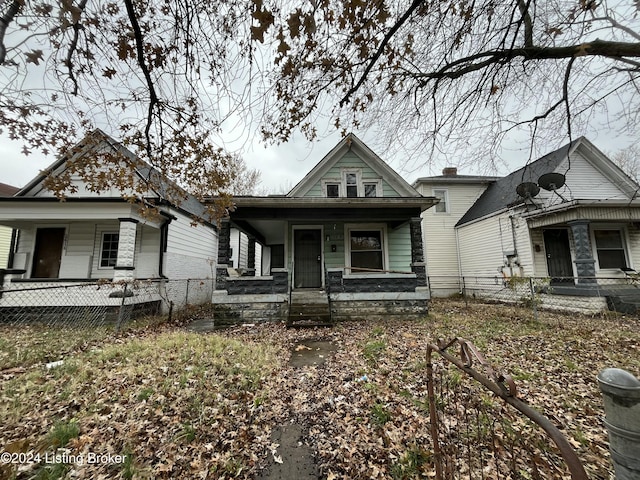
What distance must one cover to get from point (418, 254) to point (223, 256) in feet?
20.2

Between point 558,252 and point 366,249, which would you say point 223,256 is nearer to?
point 366,249

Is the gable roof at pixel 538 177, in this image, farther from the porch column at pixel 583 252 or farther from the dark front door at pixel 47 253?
the dark front door at pixel 47 253

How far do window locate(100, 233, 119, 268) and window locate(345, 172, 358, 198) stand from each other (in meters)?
8.85

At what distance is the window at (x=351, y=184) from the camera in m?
10.5

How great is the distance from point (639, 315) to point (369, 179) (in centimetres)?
970

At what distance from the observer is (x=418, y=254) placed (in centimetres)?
851

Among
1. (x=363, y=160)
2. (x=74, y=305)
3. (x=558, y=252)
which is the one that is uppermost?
(x=363, y=160)

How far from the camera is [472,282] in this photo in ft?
45.7

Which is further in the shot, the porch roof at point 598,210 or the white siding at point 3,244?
the white siding at point 3,244

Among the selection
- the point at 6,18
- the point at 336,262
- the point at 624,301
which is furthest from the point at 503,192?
the point at 6,18

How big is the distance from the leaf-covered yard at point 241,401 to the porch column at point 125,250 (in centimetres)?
248

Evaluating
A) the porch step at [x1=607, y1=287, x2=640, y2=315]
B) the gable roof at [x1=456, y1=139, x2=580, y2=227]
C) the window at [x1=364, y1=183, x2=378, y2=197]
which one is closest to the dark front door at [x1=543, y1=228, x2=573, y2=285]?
the porch step at [x1=607, y1=287, x2=640, y2=315]

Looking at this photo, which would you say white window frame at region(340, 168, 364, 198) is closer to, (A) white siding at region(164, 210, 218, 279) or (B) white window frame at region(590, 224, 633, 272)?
(A) white siding at region(164, 210, 218, 279)

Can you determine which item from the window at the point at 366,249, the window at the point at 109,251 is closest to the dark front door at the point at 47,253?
the window at the point at 109,251
